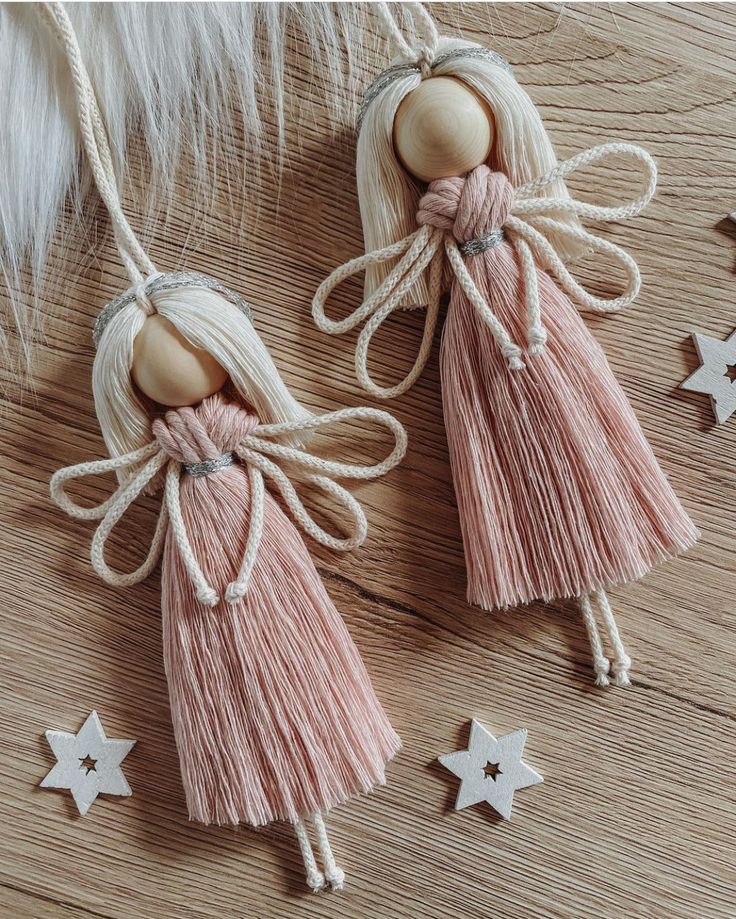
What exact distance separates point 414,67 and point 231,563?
489mm

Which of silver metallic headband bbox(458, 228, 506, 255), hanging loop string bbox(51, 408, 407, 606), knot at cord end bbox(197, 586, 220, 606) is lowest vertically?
knot at cord end bbox(197, 586, 220, 606)

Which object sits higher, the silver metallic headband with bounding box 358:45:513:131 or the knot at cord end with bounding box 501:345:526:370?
the silver metallic headband with bounding box 358:45:513:131

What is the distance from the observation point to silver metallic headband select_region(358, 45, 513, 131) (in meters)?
0.71

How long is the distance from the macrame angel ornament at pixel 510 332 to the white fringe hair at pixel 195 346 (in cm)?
11

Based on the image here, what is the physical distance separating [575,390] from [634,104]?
12.1 inches

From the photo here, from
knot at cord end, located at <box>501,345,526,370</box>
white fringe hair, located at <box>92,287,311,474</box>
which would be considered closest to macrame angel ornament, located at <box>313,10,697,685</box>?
knot at cord end, located at <box>501,345,526,370</box>

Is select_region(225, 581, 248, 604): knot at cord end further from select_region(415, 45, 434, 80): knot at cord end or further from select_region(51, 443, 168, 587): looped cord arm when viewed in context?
select_region(415, 45, 434, 80): knot at cord end

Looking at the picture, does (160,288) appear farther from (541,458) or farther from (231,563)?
(541,458)

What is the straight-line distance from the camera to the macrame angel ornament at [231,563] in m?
0.70

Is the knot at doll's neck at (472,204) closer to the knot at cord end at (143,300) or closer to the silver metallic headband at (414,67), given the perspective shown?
the silver metallic headband at (414,67)

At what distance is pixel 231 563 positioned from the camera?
710 mm

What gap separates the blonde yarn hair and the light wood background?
0.22ft

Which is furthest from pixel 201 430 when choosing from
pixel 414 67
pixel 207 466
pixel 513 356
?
pixel 414 67

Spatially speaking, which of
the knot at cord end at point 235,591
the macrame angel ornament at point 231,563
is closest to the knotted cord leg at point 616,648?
the macrame angel ornament at point 231,563
